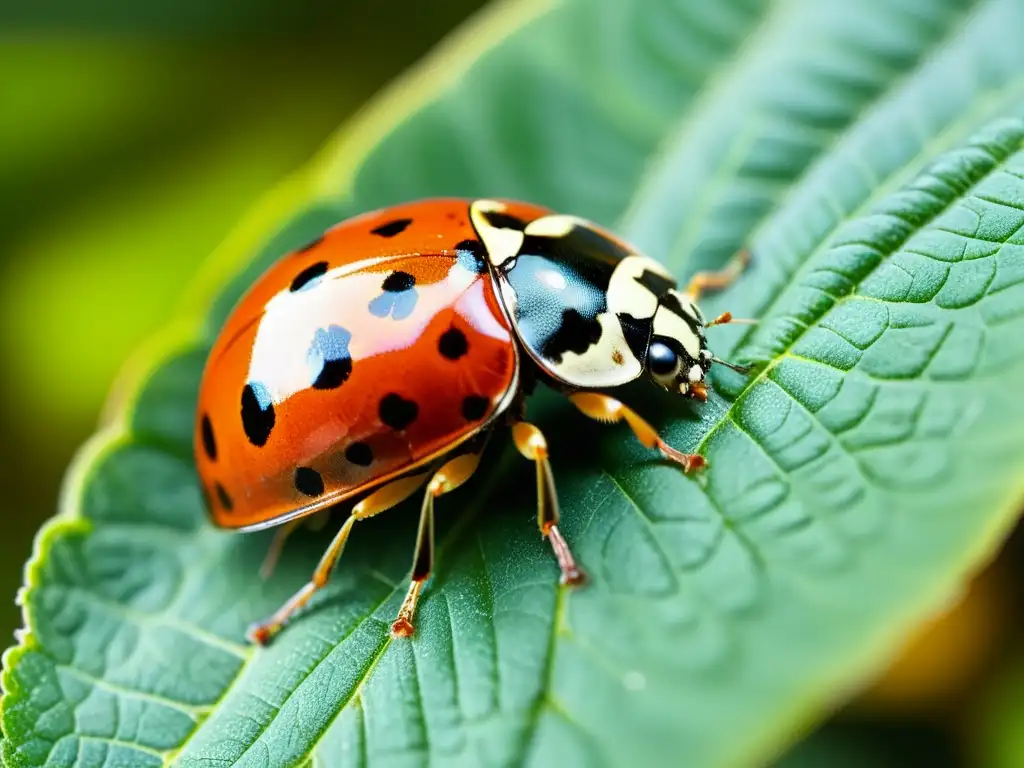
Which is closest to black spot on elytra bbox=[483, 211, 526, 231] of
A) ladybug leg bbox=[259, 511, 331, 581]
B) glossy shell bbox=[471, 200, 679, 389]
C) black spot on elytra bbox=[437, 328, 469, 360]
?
glossy shell bbox=[471, 200, 679, 389]

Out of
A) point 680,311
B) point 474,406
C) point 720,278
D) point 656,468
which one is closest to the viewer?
point 656,468

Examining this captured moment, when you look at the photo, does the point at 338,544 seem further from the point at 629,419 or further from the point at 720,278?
the point at 720,278

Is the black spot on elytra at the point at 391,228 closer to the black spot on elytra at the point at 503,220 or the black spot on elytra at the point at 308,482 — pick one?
the black spot on elytra at the point at 503,220

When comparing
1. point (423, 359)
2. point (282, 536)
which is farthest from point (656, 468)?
point (282, 536)

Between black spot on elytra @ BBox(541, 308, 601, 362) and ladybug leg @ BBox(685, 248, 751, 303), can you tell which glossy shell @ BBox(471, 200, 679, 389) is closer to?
black spot on elytra @ BBox(541, 308, 601, 362)

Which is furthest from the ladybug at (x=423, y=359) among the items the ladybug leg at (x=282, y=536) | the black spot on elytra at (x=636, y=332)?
the ladybug leg at (x=282, y=536)
